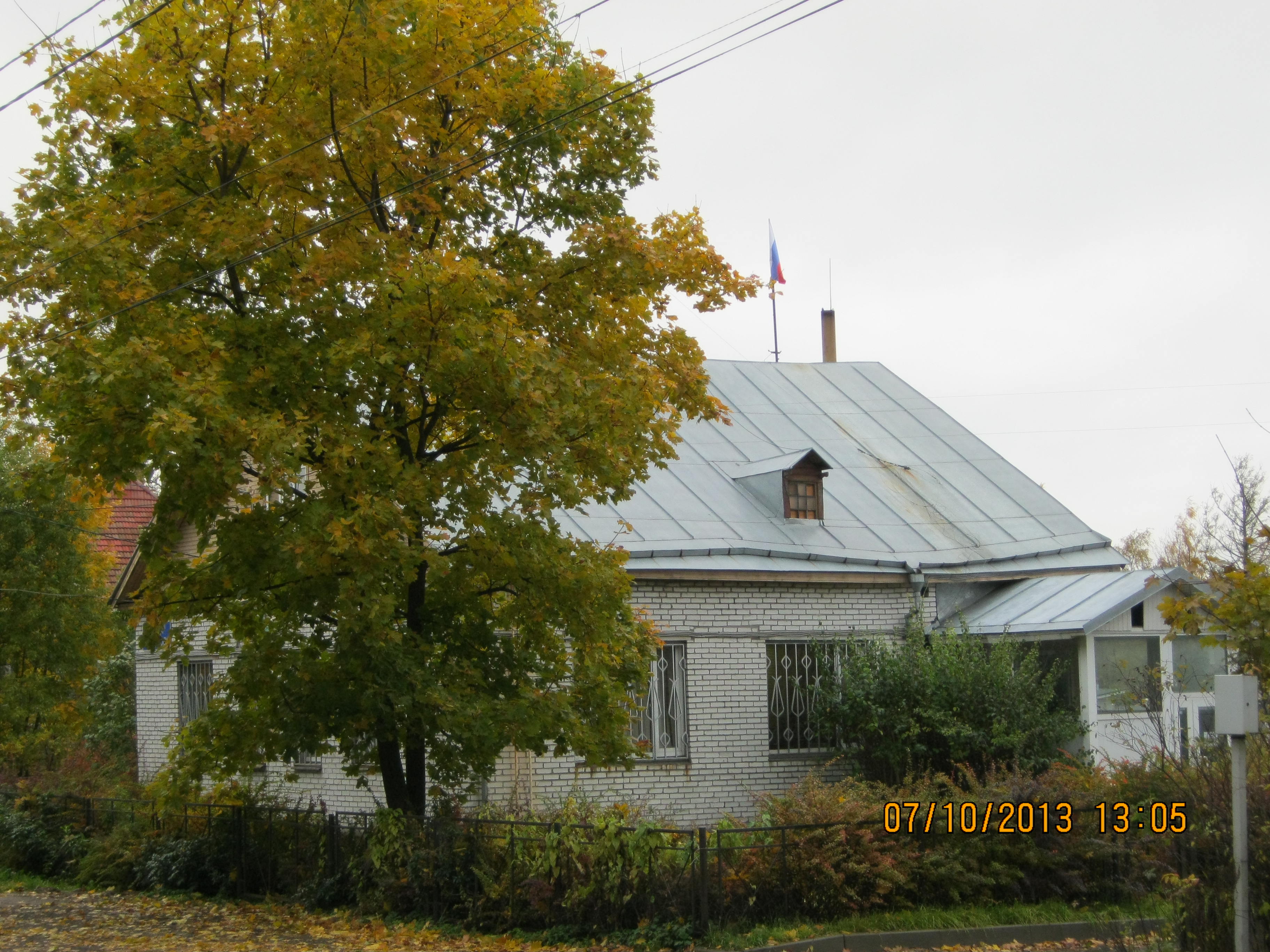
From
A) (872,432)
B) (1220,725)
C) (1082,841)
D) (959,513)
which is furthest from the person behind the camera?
Answer: (872,432)

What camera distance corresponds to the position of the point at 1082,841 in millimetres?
11023

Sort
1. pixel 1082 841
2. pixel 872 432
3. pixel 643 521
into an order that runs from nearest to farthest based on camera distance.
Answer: pixel 1082 841
pixel 643 521
pixel 872 432

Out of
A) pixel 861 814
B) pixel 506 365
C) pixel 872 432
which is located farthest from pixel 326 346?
pixel 872 432

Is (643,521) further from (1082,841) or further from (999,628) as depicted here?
(1082,841)

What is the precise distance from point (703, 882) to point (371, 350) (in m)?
4.76

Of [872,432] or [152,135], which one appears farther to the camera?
[872,432]

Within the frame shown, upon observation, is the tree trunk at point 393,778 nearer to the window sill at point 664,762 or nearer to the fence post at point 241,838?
the fence post at point 241,838

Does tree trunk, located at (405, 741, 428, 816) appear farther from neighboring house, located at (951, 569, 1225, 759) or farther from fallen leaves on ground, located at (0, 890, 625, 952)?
neighboring house, located at (951, 569, 1225, 759)

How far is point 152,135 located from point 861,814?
815 cm

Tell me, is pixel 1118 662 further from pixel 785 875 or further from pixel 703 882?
pixel 703 882

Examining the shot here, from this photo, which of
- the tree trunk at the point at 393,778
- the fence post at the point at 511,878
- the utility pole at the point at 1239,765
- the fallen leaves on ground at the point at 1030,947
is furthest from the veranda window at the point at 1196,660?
the tree trunk at the point at 393,778

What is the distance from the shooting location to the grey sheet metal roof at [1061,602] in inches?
602

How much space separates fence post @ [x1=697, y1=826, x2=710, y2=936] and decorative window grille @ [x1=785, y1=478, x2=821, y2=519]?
830 cm
